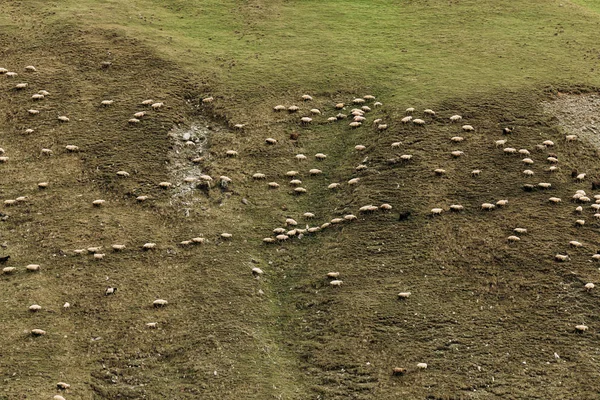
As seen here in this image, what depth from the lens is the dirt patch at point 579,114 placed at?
3859 centimetres

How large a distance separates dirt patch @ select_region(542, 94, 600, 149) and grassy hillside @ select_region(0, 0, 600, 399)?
58 centimetres

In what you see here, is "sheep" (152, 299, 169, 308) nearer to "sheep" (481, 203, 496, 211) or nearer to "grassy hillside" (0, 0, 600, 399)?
"grassy hillside" (0, 0, 600, 399)

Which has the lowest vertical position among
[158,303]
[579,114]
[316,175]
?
[158,303]

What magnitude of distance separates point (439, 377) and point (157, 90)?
78.4ft

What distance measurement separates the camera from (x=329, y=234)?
112 feet

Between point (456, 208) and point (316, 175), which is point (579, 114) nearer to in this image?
point (456, 208)

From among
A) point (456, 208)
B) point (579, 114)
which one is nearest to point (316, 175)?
point (456, 208)

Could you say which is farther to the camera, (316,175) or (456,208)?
(316,175)

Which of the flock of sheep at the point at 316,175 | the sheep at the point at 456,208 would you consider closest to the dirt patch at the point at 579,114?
the flock of sheep at the point at 316,175

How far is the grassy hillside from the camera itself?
2764cm

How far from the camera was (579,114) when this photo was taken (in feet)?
131

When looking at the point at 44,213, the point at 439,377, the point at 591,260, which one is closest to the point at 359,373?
the point at 439,377

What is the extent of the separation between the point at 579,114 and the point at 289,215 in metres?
16.3

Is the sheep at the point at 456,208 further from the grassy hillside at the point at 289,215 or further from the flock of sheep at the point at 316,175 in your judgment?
the grassy hillside at the point at 289,215
